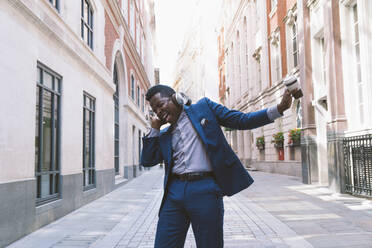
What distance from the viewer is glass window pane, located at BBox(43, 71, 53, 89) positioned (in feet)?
23.1

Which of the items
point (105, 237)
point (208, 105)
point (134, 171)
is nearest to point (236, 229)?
point (105, 237)

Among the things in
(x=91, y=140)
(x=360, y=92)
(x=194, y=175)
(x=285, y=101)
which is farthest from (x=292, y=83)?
(x=91, y=140)

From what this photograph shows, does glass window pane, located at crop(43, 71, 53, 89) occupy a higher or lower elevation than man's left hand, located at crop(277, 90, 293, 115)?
higher

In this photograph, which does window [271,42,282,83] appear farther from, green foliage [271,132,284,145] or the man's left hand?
the man's left hand

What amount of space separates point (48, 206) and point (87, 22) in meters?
6.11

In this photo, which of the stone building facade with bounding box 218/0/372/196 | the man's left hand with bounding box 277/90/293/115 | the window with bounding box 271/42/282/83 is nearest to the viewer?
the man's left hand with bounding box 277/90/293/115

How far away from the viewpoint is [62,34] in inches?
304

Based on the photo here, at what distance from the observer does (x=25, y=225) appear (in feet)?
18.9

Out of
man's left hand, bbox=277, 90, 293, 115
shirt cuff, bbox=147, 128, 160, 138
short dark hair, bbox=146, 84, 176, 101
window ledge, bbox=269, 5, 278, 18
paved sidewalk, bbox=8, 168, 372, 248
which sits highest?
window ledge, bbox=269, 5, 278, 18

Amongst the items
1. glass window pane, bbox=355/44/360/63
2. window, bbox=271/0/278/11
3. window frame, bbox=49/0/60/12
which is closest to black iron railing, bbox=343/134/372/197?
glass window pane, bbox=355/44/360/63

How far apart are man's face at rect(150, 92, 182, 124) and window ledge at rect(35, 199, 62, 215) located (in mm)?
4522

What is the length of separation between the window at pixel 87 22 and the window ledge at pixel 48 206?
4844mm

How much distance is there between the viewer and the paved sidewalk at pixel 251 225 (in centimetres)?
523

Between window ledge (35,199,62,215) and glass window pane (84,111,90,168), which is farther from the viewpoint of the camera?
glass window pane (84,111,90,168)
